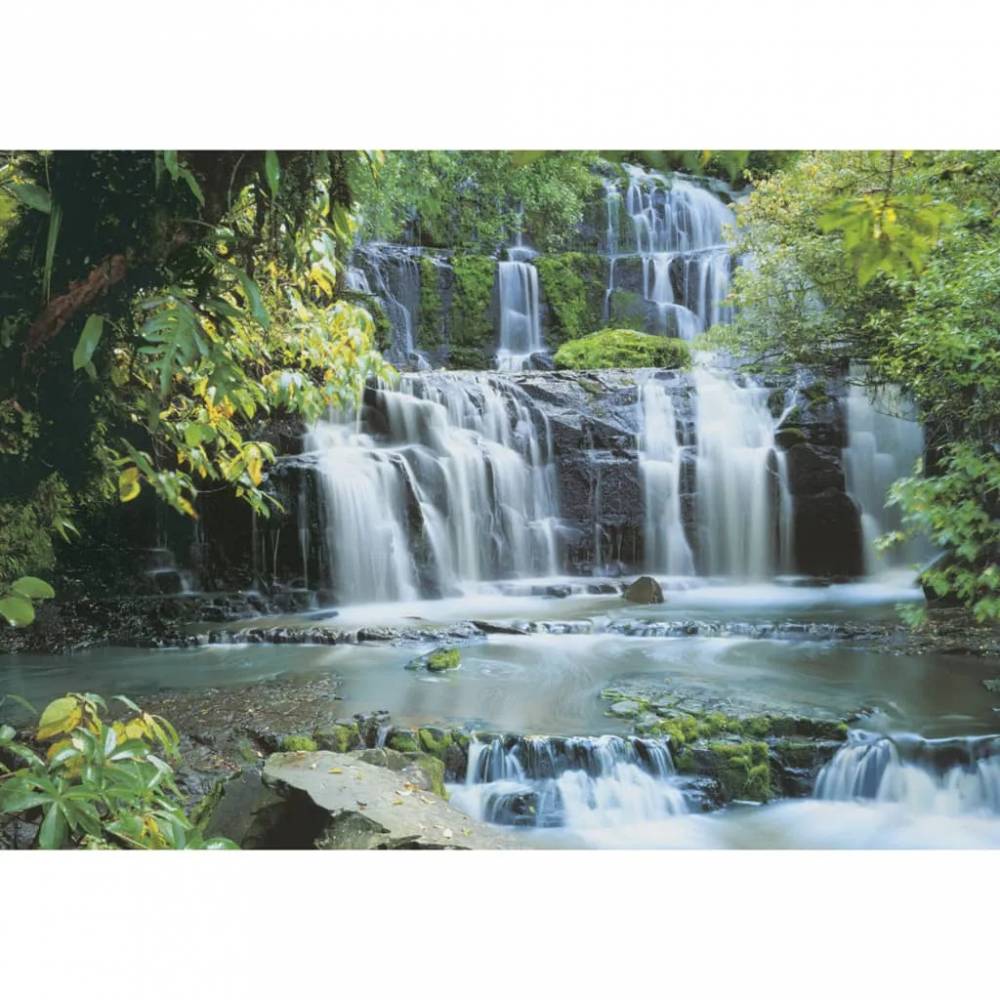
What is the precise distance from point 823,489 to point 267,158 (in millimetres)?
2086

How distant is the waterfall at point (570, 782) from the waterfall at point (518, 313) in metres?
1.42

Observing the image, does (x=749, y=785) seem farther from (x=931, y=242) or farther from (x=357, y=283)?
(x=357, y=283)

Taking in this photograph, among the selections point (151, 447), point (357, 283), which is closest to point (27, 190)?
point (151, 447)

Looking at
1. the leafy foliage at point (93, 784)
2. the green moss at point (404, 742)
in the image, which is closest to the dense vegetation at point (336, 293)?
the leafy foliage at point (93, 784)

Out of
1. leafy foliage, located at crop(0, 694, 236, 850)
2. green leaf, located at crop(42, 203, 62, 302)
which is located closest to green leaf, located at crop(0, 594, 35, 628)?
leafy foliage, located at crop(0, 694, 236, 850)

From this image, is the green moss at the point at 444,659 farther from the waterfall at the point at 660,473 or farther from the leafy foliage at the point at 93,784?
the leafy foliage at the point at 93,784

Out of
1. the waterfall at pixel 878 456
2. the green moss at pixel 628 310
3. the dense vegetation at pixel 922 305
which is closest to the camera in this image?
the dense vegetation at pixel 922 305

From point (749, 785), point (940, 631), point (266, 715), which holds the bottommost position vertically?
point (749, 785)

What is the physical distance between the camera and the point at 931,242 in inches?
90.3

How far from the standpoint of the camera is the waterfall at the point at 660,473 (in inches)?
123

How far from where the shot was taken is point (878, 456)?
2850 millimetres

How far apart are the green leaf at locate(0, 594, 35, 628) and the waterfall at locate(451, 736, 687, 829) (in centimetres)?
136

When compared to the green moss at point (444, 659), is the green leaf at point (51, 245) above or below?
above

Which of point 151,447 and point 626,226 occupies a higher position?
point 626,226
